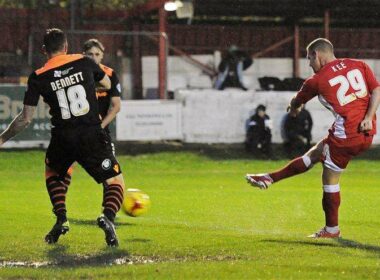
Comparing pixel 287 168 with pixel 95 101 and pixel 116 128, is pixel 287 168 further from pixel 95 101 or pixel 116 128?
Result: pixel 116 128

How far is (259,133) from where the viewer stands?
2656cm

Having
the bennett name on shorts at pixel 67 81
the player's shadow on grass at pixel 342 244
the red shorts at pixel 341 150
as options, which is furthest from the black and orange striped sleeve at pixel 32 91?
the red shorts at pixel 341 150

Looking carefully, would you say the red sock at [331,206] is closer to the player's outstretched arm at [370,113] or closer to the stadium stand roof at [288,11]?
the player's outstretched arm at [370,113]

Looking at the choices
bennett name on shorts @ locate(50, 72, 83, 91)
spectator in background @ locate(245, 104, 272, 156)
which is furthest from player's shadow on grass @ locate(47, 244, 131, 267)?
spectator in background @ locate(245, 104, 272, 156)

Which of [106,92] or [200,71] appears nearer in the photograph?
[106,92]

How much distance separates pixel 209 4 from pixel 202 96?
6474 mm

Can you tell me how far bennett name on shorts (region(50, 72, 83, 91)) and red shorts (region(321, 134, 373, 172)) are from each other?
2733 millimetres

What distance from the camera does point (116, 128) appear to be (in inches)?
1022

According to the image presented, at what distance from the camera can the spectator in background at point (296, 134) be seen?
26797mm

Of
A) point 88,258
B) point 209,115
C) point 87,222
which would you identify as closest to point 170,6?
point 209,115

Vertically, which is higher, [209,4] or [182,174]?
[209,4]

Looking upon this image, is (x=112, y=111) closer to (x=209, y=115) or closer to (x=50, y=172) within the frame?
(x=50, y=172)

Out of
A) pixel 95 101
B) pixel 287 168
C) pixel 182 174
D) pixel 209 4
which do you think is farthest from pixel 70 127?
pixel 209 4

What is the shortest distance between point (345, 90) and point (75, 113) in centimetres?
280
